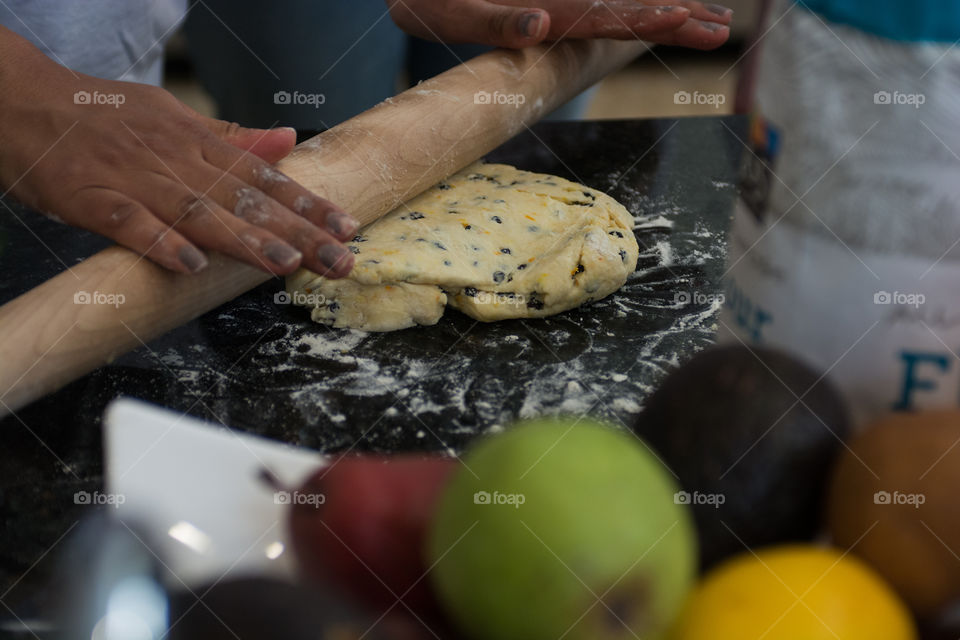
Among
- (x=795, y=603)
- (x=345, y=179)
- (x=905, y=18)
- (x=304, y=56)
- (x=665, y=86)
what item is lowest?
(x=665, y=86)

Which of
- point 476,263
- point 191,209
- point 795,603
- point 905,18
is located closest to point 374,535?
point 795,603

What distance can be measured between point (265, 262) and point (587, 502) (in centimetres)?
55

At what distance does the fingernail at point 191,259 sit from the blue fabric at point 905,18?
627 millimetres

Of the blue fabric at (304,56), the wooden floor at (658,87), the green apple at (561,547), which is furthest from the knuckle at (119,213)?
the wooden floor at (658,87)

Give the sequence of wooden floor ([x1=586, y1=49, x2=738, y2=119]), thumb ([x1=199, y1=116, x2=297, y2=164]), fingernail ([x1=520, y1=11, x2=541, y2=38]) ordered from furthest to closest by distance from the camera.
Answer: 1. wooden floor ([x1=586, y1=49, x2=738, y2=119])
2. fingernail ([x1=520, y1=11, x2=541, y2=38])
3. thumb ([x1=199, y1=116, x2=297, y2=164])

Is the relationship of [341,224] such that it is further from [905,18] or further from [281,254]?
[905,18]

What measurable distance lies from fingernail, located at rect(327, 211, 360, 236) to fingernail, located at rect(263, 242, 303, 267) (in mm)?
65

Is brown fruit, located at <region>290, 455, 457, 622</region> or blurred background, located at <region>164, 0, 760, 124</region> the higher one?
brown fruit, located at <region>290, 455, 457, 622</region>

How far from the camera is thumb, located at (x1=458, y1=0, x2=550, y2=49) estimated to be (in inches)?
53.0

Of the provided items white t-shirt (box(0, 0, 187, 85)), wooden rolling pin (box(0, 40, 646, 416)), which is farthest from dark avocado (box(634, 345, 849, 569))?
white t-shirt (box(0, 0, 187, 85))

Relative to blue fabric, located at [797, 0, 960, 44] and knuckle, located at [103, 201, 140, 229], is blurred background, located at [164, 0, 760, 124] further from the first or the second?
blue fabric, located at [797, 0, 960, 44]

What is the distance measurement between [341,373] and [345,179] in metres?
0.26

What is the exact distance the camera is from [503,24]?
1.38 metres

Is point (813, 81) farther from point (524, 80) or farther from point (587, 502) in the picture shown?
point (524, 80)
